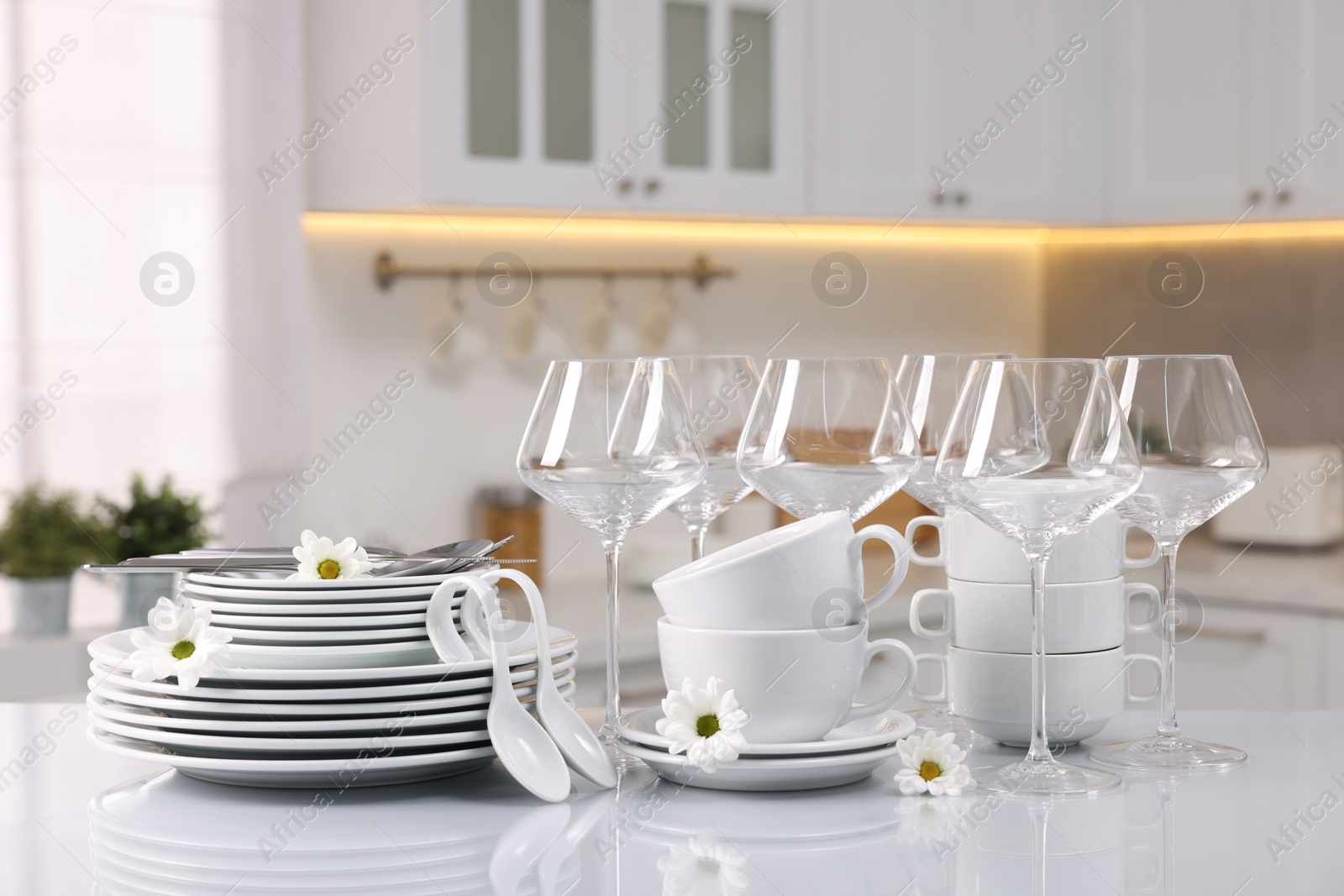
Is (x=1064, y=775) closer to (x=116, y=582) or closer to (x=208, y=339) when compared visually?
(x=116, y=582)

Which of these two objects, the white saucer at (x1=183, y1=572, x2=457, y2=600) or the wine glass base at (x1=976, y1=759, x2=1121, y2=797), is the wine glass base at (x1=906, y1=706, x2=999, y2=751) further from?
the white saucer at (x1=183, y1=572, x2=457, y2=600)

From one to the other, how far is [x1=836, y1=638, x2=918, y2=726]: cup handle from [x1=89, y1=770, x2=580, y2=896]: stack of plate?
0.19 meters

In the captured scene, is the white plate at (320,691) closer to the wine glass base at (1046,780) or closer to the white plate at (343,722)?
the white plate at (343,722)

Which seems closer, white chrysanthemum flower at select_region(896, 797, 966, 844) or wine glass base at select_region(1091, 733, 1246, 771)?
white chrysanthemum flower at select_region(896, 797, 966, 844)

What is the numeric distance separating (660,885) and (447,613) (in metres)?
0.23

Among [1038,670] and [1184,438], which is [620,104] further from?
[1038,670]

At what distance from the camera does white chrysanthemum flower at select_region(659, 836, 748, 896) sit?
0.58 m

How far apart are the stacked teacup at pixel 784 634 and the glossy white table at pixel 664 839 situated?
32mm

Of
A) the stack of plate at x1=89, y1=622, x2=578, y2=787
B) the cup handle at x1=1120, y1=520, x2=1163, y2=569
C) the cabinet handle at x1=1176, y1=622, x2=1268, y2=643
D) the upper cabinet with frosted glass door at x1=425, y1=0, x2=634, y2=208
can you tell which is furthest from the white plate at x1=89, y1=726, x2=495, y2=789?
the cabinet handle at x1=1176, y1=622, x2=1268, y2=643

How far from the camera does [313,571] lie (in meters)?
0.79

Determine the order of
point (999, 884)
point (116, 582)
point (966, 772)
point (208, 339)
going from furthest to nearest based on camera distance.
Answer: point (208, 339) < point (116, 582) < point (966, 772) < point (999, 884)

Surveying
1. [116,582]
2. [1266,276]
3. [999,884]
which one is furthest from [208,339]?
[1266,276]

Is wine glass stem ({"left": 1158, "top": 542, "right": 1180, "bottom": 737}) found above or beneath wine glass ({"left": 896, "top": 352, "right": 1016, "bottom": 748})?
beneath

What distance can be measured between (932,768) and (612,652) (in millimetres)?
198
